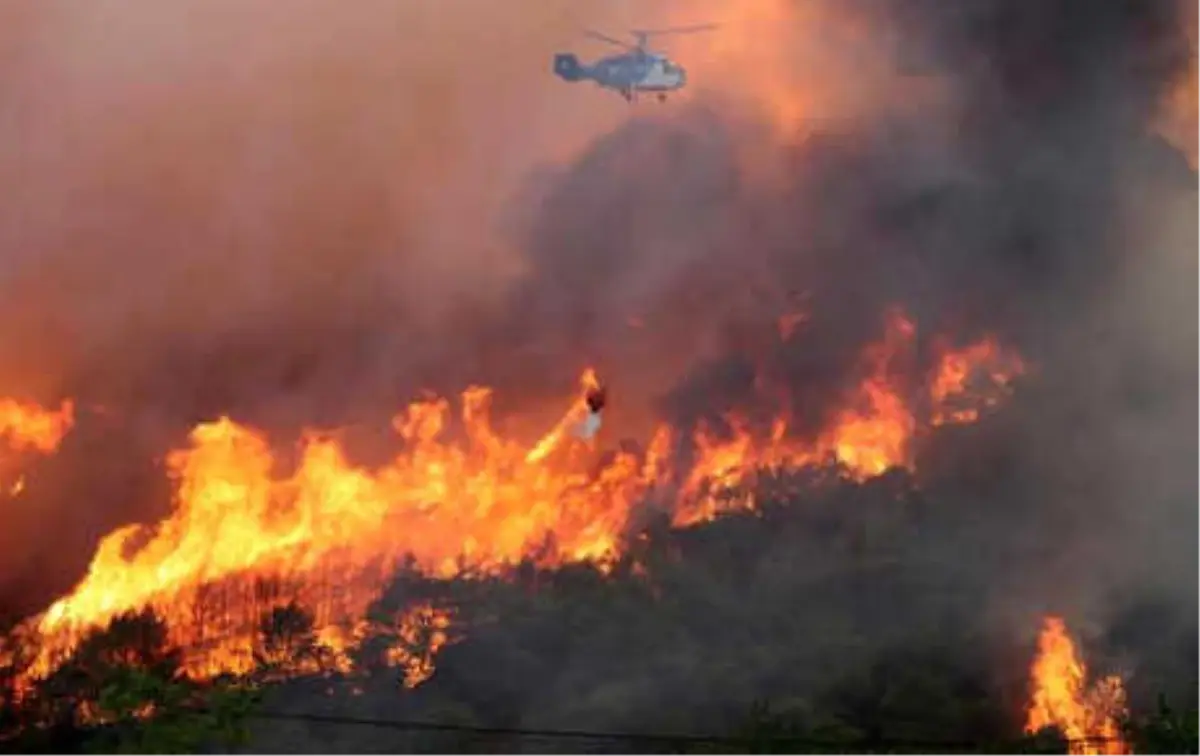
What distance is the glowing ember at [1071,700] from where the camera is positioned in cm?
2392

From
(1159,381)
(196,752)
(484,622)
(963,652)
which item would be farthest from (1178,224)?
(196,752)

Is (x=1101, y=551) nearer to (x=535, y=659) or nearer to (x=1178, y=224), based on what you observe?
(x=1178, y=224)

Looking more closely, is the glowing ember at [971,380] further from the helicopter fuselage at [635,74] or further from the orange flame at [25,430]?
the orange flame at [25,430]

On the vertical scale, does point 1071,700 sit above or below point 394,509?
below

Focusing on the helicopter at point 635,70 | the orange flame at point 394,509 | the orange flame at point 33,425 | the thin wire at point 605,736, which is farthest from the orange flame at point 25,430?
the helicopter at point 635,70

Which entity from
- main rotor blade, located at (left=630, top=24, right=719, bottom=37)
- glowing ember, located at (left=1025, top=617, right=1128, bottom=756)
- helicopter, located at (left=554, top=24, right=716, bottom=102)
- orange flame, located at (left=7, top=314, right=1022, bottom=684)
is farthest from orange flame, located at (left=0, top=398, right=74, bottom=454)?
glowing ember, located at (left=1025, top=617, right=1128, bottom=756)

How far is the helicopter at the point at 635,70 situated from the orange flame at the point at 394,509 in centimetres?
698

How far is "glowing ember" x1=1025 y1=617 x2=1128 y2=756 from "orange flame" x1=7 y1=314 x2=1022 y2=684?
5183 mm

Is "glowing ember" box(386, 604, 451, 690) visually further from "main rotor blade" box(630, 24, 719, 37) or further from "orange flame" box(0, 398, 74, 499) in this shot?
"main rotor blade" box(630, 24, 719, 37)

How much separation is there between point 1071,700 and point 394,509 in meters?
12.4

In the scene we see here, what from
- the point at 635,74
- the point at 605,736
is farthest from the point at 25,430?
the point at 635,74

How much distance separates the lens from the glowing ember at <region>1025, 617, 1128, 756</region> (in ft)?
78.5

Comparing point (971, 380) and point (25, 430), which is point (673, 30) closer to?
point (971, 380)

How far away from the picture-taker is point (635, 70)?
1334 inches
